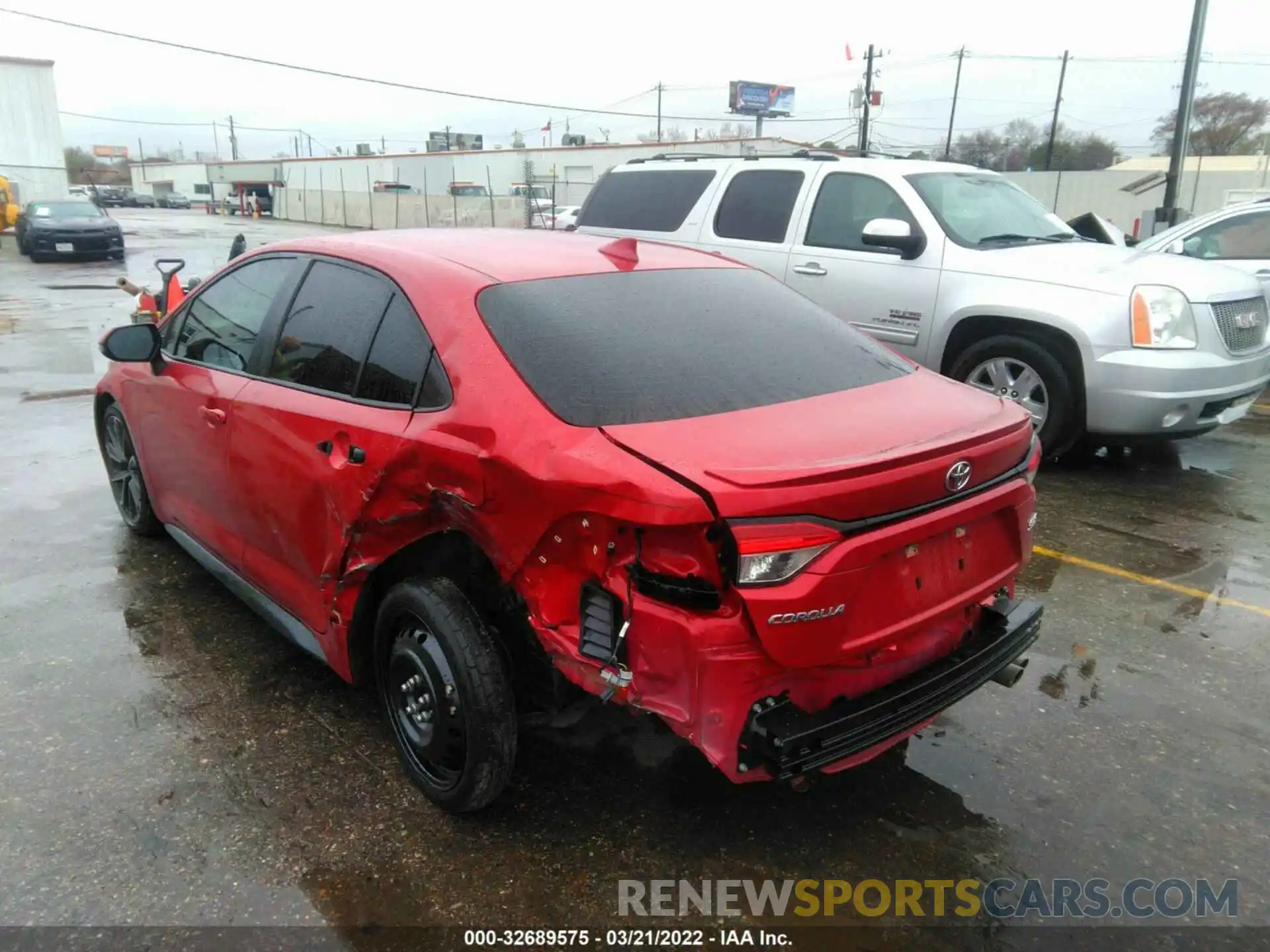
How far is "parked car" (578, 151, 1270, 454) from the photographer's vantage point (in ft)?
18.2

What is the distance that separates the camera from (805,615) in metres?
2.14

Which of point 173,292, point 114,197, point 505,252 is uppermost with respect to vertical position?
point 505,252

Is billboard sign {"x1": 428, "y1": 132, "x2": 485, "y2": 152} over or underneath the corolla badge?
over

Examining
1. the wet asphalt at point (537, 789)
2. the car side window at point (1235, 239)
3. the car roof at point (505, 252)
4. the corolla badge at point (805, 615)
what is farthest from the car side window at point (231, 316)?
the car side window at point (1235, 239)

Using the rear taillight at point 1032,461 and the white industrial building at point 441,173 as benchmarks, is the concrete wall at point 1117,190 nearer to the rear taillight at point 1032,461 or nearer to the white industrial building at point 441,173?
the white industrial building at point 441,173

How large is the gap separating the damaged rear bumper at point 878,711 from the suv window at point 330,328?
1.71 metres

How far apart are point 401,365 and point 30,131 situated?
4115 centimetres

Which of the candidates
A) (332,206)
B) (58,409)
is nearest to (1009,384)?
(58,409)

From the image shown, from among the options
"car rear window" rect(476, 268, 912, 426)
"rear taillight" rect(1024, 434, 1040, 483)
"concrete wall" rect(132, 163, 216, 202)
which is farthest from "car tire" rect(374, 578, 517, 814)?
"concrete wall" rect(132, 163, 216, 202)

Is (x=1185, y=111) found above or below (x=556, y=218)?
above

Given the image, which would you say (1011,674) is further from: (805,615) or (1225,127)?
(1225,127)

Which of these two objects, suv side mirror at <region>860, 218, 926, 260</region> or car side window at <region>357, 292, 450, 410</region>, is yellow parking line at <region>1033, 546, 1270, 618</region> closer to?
suv side mirror at <region>860, 218, 926, 260</region>

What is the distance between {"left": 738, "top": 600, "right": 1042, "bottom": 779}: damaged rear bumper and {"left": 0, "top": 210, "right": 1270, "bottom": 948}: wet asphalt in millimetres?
497

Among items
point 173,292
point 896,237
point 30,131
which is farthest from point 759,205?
point 30,131
